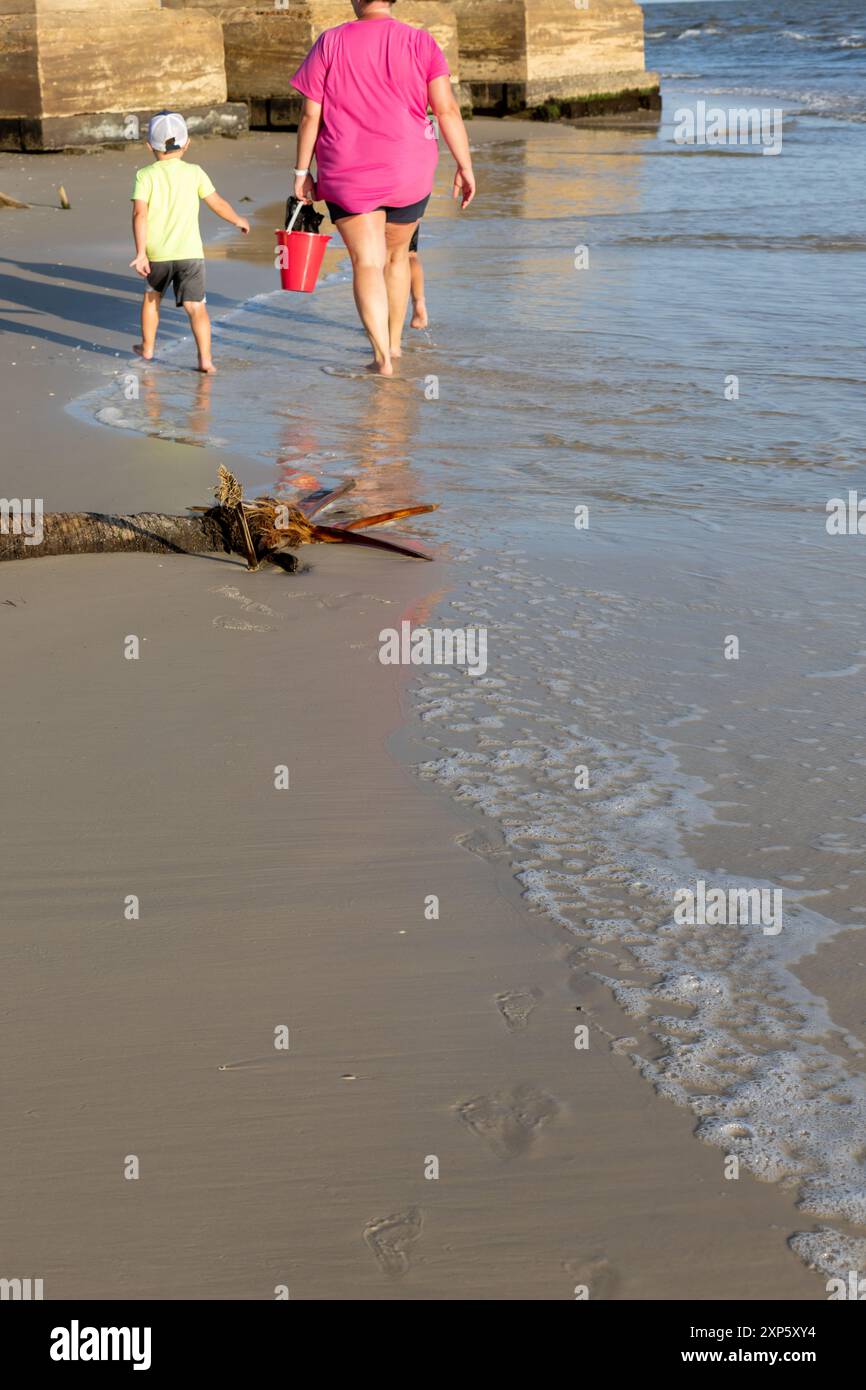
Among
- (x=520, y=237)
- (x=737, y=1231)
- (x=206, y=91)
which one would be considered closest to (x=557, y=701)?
(x=737, y=1231)

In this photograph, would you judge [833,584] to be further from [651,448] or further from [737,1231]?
[737,1231]

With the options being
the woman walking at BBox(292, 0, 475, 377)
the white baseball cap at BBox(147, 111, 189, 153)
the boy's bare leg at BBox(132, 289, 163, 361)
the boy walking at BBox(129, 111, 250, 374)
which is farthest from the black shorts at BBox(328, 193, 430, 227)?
the boy's bare leg at BBox(132, 289, 163, 361)

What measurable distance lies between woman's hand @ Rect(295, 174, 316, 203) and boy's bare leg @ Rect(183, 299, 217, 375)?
0.71 metres

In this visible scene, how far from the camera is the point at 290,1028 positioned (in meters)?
2.65

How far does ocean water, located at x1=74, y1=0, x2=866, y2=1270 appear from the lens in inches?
107

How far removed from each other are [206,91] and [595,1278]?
1862 cm

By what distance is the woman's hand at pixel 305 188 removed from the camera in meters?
7.36

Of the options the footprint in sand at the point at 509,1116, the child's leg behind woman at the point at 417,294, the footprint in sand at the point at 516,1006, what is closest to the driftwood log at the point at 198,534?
the footprint in sand at the point at 516,1006

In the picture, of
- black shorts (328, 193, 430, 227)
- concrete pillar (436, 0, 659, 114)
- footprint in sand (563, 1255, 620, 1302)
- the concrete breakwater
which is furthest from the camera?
concrete pillar (436, 0, 659, 114)

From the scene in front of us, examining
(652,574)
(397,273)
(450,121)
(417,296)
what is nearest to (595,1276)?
(652,574)

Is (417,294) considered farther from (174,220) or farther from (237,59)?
(237,59)

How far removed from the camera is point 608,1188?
2.30 m

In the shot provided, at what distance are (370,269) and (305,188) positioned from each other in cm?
48

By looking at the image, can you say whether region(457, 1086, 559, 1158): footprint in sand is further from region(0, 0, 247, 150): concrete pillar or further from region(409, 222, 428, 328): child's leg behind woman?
region(0, 0, 247, 150): concrete pillar
